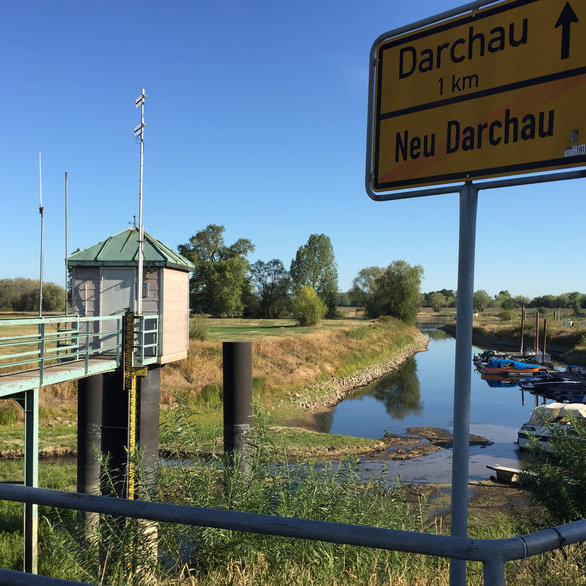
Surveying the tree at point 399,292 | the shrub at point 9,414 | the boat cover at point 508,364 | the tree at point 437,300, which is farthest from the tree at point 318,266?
the shrub at point 9,414

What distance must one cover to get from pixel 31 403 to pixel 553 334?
68.2 metres

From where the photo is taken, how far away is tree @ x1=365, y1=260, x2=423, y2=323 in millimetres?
76562

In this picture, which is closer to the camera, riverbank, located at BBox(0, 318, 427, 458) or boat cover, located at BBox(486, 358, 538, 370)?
riverbank, located at BBox(0, 318, 427, 458)

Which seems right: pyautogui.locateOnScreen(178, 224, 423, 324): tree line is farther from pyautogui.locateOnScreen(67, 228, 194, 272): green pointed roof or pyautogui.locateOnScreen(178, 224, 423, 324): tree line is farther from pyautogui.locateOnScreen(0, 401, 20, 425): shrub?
pyautogui.locateOnScreen(67, 228, 194, 272): green pointed roof

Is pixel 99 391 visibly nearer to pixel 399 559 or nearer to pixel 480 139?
pixel 399 559

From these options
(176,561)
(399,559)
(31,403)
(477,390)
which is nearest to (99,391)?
(31,403)

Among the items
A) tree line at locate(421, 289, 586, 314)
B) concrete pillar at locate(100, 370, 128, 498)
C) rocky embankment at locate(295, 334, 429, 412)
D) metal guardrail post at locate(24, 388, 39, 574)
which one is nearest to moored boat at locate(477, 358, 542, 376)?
rocky embankment at locate(295, 334, 429, 412)

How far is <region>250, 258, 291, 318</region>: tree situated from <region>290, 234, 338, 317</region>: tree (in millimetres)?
3582

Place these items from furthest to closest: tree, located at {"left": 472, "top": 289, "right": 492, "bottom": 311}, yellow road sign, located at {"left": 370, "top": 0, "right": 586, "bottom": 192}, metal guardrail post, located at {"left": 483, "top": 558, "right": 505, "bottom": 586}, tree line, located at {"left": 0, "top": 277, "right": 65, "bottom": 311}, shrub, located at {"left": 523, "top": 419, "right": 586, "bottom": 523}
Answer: tree, located at {"left": 472, "top": 289, "right": 492, "bottom": 311} < tree line, located at {"left": 0, "top": 277, "right": 65, "bottom": 311} < shrub, located at {"left": 523, "top": 419, "right": 586, "bottom": 523} < yellow road sign, located at {"left": 370, "top": 0, "right": 586, "bottom": 192} < metal guardrail post, located at {"left": 483, "top": 558, "right": 505, "bottom": 586}

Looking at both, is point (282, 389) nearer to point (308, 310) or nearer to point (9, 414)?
point (9, 414)

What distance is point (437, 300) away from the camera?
433ft

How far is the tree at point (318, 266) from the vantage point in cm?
8575

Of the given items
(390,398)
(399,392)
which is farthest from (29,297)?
(390,398)

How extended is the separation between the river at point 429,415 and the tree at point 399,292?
2770 centimetres
